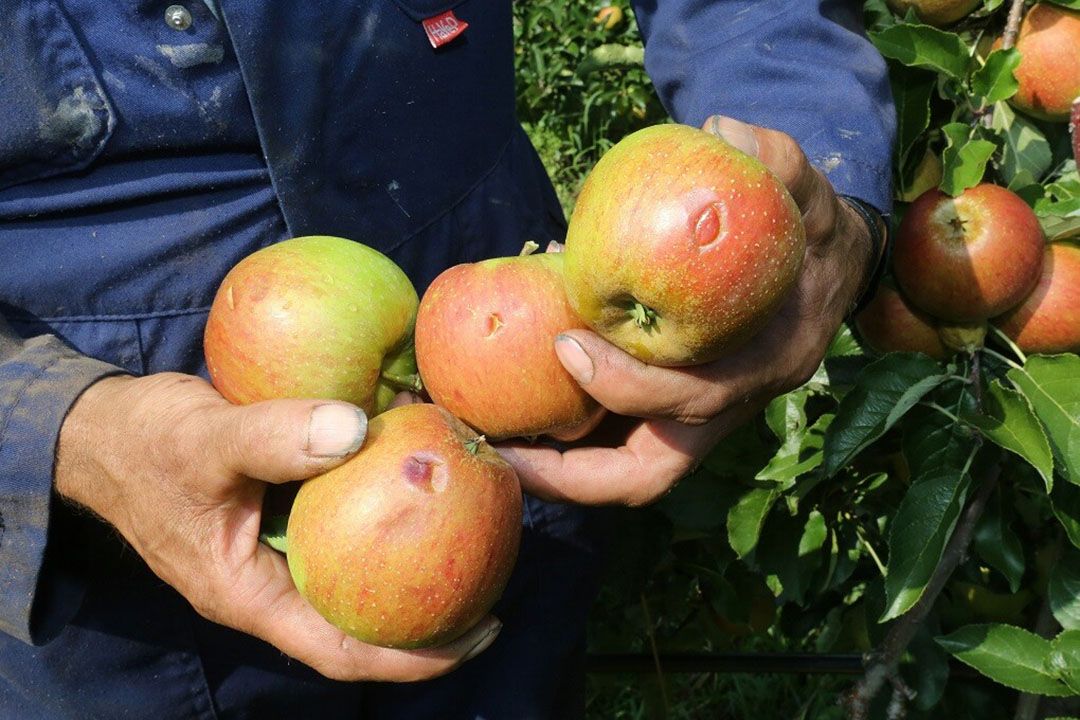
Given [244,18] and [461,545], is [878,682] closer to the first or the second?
[461,545]

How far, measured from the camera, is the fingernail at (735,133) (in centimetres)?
108

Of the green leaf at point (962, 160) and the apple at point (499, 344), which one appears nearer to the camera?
the apple at point (499, 344)

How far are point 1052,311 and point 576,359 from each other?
2.60 ft

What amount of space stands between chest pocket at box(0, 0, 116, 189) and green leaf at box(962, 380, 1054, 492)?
3.59 ft

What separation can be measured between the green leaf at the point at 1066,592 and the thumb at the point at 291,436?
1.07 metres

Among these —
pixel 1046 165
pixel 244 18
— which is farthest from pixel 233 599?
pixel 1046 165

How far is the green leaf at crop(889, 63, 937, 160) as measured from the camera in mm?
1621

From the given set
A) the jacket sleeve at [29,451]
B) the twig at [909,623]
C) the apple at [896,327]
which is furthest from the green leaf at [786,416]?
the jacket sleeve at [29,451]

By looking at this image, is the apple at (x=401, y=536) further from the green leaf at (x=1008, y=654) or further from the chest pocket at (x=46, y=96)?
the green leaf at (x=1008, y=654)

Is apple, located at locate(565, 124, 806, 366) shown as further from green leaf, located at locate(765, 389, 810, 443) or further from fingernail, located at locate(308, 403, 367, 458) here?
green leaf, located at locate(765, 389, 810, 443)

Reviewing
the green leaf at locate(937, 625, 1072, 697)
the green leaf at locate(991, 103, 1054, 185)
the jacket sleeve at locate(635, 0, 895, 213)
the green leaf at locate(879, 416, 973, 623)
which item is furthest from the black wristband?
the green leaf at locate(937, 625, 1072, 697)

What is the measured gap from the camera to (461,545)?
1.02 m

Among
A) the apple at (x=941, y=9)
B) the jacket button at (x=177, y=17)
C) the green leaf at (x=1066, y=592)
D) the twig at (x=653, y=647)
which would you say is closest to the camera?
the jacket button at (x=177, y=17)

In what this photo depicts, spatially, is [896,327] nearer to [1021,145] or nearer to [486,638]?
[1021,145]
